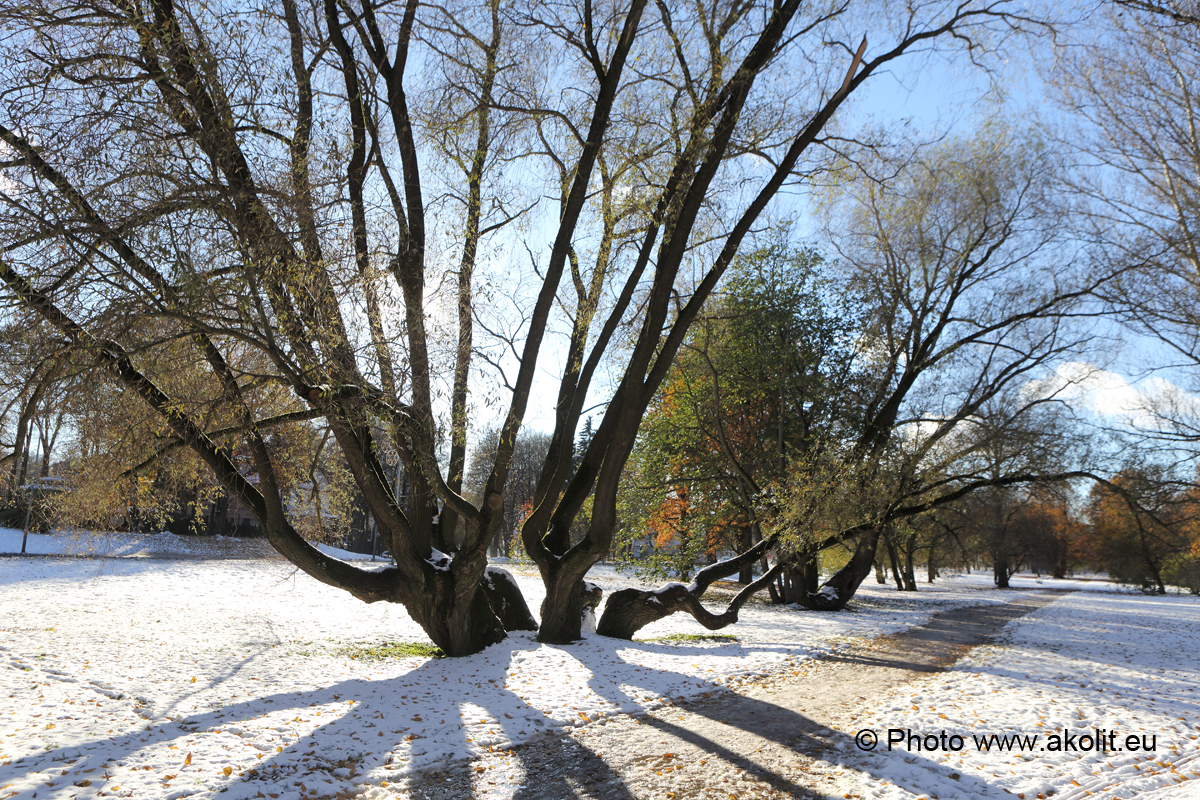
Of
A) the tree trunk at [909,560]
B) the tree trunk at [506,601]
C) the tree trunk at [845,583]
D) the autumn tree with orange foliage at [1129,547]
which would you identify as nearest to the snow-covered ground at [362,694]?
the tree trunk at [506,601]

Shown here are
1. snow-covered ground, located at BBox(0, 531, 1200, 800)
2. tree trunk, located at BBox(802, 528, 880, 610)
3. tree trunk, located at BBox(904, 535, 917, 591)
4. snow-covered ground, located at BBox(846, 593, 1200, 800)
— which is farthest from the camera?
tree trunk, located at BBox(904, 535, 917, 591)

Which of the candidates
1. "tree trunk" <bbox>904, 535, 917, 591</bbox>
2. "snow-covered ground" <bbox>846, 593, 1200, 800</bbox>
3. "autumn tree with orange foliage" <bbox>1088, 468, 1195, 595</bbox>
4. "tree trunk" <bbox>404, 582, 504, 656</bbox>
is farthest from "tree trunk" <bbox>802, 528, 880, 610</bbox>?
"tree trunk" <bbox>404, 582, 504, 656</bbox>

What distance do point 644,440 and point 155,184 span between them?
15892mm

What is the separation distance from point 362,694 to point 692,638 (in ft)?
22.1

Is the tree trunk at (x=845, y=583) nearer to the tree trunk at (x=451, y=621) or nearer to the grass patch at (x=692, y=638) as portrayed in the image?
the grass patch at (x=692, y=638)

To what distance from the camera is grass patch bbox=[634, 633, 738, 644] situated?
11.2 meters

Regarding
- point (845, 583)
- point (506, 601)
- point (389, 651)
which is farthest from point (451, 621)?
point (845, 583)

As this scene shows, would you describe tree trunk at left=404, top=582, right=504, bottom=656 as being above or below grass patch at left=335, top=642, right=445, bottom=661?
above

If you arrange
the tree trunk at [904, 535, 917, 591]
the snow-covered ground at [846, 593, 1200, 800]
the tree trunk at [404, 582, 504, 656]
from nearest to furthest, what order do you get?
1. the snow-covered ground at [846, 593, 1200, 800]
2. the tree trunk at [404, 582, 504, 656]
3. the tree trunk at [904, 535, 917, 591]

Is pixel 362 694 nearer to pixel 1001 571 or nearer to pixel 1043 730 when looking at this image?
pixel 1043 730

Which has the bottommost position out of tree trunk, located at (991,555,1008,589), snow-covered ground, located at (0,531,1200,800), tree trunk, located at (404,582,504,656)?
tree trunk, located at (991,555,1008,589)

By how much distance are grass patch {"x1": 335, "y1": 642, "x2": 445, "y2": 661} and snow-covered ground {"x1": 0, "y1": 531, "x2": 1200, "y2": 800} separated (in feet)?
0.55

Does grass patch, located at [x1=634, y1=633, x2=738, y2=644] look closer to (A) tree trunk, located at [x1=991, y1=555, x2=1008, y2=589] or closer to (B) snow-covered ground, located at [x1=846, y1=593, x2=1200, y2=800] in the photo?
(B) snow-covered ground, located at [x1=846, y1=593, x2=1200, y2=800]

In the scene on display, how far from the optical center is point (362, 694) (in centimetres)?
659
